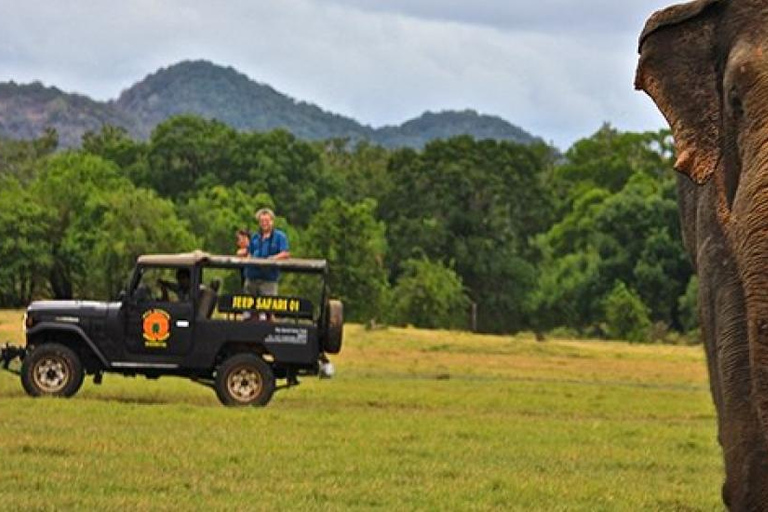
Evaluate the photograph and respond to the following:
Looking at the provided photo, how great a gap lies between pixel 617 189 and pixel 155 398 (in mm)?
85447

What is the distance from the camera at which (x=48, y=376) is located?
1973cm

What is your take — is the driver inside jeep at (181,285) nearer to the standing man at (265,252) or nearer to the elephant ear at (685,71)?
the standing man at (265,252)

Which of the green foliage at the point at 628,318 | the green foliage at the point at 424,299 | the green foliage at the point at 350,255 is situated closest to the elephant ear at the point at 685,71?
the green foliage at the point at 350,255

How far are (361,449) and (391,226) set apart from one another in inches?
2512

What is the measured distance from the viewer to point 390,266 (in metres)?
75.8

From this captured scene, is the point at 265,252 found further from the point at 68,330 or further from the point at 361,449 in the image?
the point at 361,449

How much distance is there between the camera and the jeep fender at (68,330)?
19.8m

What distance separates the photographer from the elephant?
5.48 meters

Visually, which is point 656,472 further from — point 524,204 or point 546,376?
point 524,204

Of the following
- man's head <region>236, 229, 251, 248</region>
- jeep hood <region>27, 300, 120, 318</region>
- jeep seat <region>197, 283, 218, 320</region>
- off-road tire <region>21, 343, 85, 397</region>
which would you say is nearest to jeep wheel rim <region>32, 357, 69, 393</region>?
off-road tire <region>21, 343, 85, 397</region>

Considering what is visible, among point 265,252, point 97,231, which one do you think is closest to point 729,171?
point 265,252

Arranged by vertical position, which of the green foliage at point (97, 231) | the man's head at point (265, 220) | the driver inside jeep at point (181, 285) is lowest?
the driver inside jeep at point (181, 285)

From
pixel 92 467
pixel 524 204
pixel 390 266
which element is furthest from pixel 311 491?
pixel 524 204

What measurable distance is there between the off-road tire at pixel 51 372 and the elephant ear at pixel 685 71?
Result: 13.8 metres
